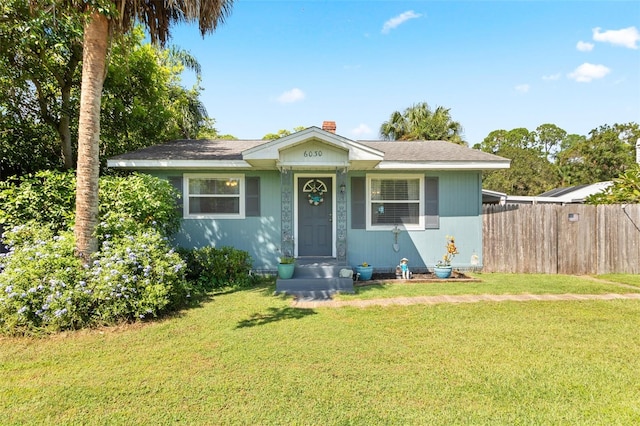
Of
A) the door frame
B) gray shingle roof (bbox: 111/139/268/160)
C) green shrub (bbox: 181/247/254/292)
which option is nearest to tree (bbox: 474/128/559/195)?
the door frame

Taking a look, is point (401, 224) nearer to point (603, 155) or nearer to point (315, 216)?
point (315, 216)

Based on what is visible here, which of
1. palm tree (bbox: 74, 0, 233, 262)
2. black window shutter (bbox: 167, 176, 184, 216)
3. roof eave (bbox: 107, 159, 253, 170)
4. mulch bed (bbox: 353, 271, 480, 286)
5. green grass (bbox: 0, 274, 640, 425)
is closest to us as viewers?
green grass (bbox: 0, 274, 640, 425)

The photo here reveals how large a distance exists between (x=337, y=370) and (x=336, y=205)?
489 centimetres

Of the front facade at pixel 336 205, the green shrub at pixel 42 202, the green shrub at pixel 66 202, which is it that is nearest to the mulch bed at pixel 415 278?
the front facade at pixel 336 205

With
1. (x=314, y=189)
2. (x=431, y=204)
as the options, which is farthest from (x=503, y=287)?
(x=314, y=189)

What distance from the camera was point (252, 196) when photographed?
8219 mm

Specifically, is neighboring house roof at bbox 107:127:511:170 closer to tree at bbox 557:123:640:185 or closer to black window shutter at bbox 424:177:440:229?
black window shutter at bbox 424:177:440:229

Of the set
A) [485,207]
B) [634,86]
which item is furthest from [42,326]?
[634,86]

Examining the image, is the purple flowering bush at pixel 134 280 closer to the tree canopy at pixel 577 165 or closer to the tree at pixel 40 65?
the tree at pixel 40 65

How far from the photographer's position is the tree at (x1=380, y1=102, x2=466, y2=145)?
21.7m

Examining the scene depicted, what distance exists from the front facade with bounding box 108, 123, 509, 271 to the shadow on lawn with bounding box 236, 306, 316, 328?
240 centimetres

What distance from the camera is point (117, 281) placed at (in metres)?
4.76

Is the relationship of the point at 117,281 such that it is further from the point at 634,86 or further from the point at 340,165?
the point at 634,86

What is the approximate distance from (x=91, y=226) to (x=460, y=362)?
590 centimetres
